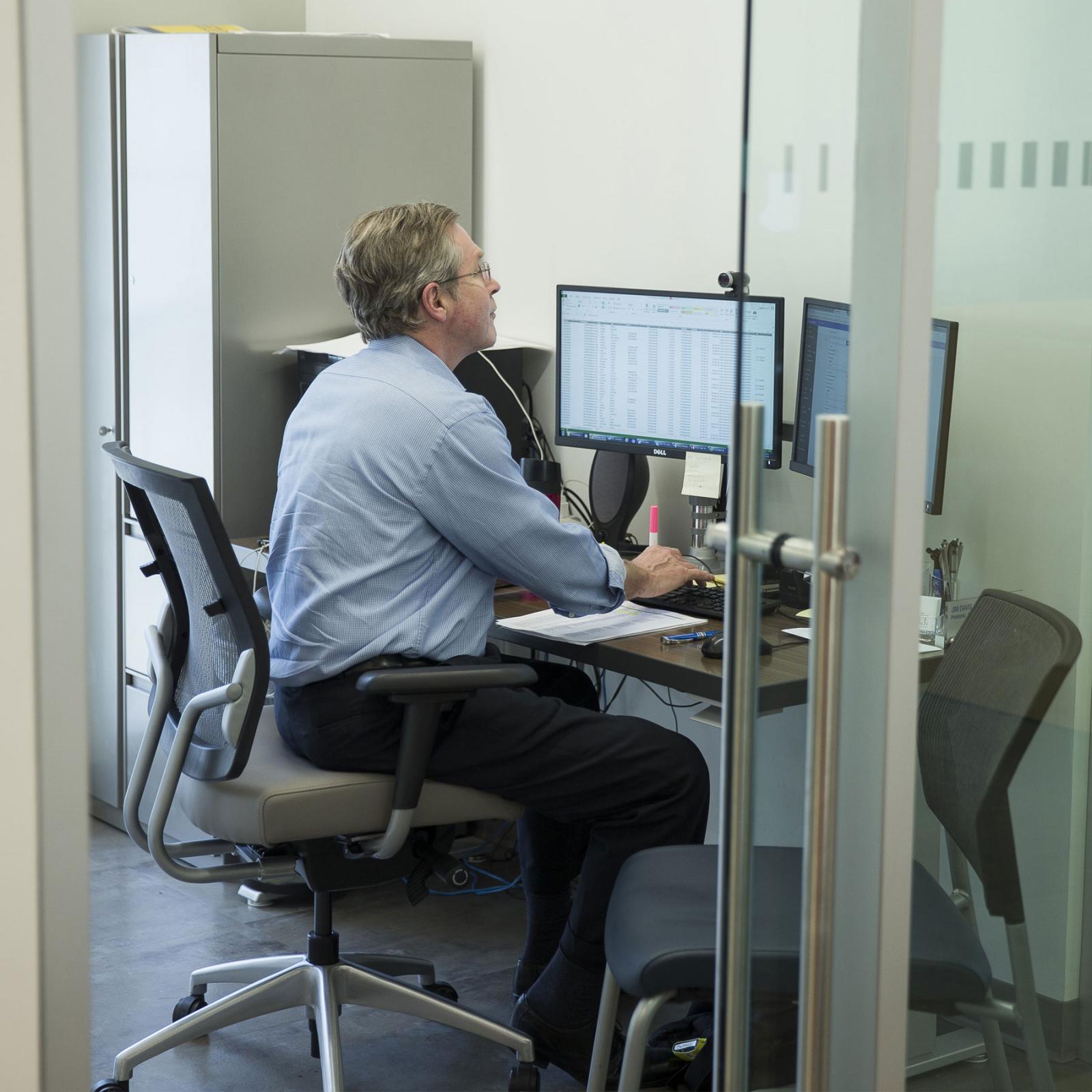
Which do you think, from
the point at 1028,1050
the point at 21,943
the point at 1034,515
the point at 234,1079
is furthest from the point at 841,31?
the point at 234,1079

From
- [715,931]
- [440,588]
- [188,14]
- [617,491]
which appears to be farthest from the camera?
[188,14]

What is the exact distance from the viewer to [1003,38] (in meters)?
1.32

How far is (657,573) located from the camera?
265 centimetres

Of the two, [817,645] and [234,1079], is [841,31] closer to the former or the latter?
[817,645]

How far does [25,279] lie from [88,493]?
8.09ft

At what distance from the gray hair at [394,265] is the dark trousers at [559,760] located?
0.60 m

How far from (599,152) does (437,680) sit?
156 cm

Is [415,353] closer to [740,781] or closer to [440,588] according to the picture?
[440,588]

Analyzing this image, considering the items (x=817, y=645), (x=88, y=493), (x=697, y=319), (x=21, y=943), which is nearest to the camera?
(x=817, y=645)

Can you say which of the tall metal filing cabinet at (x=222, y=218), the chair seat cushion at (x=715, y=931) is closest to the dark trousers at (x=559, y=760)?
the chair seat cushion at (x=715, y=931)

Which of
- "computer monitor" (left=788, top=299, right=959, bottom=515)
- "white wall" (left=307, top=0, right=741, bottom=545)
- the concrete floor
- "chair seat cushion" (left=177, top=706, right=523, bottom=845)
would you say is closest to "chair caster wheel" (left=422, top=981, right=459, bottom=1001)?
the concrete floor

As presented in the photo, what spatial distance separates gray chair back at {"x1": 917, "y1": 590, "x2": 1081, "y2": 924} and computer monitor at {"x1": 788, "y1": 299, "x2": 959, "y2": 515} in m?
0.14

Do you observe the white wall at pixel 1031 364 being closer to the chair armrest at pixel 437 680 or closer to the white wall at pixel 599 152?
the chair armrest at pixel 437 680

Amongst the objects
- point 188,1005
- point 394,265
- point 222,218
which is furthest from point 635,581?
point 222,218
